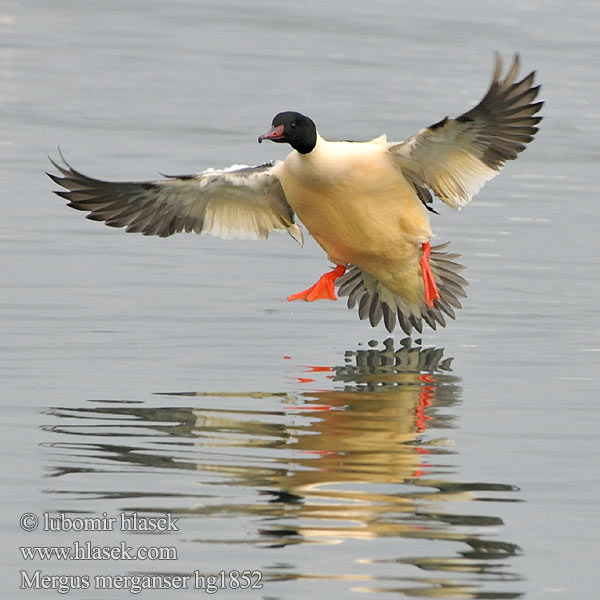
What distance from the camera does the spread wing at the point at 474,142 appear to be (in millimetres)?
10109

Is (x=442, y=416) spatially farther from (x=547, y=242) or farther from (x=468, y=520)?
(x=547, y=242)

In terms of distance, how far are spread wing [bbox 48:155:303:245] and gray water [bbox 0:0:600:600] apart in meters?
0.55

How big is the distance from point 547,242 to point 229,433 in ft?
19.6

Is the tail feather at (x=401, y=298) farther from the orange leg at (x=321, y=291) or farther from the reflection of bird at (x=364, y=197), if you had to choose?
the orange leg at (x=321, y=291)

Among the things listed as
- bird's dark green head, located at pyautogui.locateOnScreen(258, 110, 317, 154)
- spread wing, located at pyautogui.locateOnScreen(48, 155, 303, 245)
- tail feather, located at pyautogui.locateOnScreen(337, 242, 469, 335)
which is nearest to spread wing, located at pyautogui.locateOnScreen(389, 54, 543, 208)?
bird's dark green head, located at pyautogui.locateOnScreen(258, 110, 317, 154)

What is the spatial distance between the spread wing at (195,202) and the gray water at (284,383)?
546mm

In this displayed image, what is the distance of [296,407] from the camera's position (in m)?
9.10

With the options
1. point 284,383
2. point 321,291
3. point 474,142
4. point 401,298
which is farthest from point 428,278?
point 284,383

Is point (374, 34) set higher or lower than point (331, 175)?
higher

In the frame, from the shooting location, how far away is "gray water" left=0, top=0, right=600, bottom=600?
6.80 meters

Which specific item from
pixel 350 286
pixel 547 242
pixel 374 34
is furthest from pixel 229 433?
pixel 374 34

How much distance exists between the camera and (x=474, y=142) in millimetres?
10523

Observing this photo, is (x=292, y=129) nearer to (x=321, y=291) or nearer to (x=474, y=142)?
(x=474, y=142)

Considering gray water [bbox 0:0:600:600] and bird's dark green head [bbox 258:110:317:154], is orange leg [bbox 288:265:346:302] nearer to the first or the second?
gray water [bbox 0:0:600:600]
